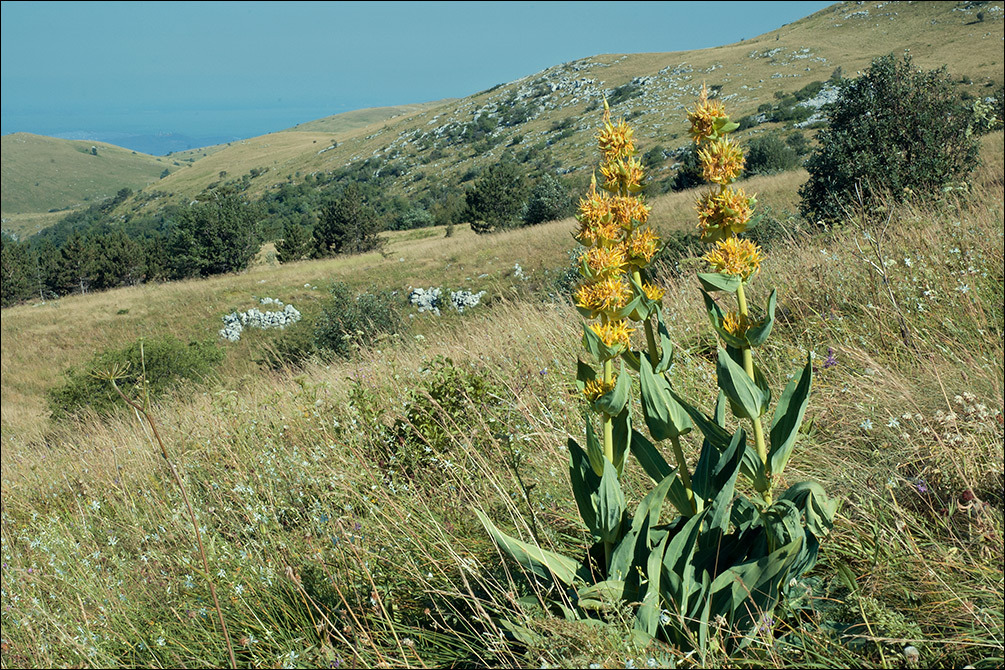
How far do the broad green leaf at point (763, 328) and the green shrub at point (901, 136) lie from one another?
8117 millimetres

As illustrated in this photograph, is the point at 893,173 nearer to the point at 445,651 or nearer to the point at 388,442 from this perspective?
the point at 388,442

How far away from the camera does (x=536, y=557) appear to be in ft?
5.52

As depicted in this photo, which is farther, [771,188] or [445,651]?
[771,188]

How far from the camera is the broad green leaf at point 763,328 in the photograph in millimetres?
1465

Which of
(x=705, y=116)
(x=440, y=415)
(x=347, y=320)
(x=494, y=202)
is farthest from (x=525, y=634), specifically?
(x=494, y=202)

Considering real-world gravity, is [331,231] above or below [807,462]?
above

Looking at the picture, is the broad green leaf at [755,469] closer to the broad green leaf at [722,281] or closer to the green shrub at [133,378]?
the broad green leaf at [722,281]

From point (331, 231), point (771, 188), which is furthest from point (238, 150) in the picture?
point (771, 188)

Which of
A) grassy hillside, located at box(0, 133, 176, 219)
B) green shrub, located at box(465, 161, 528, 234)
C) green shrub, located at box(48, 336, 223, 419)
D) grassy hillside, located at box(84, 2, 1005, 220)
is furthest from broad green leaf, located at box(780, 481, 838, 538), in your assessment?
grassy hillside, located at box(0, 133, 176, 219)

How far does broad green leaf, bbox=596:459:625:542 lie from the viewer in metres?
1.56

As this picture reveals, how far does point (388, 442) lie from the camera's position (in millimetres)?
3756

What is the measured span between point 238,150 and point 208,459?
527 feet

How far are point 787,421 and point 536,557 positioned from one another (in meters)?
0.78

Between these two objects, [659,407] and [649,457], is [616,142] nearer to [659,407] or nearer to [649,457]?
[659,407]
